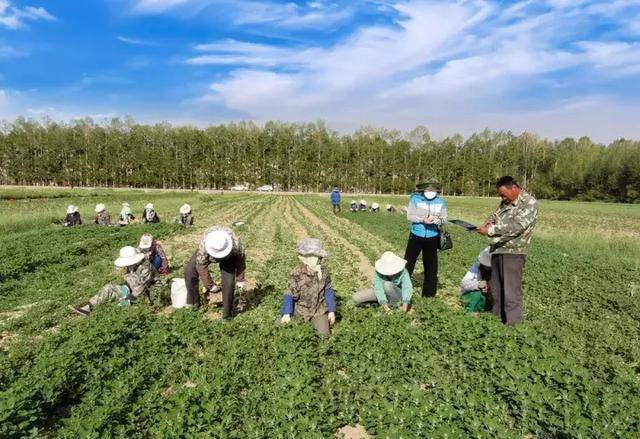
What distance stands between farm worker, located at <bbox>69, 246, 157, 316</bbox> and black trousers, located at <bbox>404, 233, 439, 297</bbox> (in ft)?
16.8

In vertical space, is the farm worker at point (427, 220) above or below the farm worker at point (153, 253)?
above

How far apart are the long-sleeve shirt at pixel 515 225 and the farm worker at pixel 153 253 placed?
289 inches

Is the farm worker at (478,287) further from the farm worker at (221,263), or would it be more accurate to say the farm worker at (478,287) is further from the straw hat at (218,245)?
the straw hat at (218,245)

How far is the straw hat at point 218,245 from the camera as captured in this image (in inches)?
268

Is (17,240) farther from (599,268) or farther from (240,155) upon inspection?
(240,155)

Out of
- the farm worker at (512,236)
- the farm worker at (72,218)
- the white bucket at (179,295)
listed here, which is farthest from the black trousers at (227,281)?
the farm worker at (72,218)

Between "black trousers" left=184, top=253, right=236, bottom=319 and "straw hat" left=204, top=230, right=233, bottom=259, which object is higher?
"straw hat" left=204, top=230, right=233, bottom=259

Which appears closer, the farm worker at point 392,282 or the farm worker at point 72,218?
the farm worker at point 392,282

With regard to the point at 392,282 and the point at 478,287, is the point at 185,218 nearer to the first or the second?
the point at 392,282

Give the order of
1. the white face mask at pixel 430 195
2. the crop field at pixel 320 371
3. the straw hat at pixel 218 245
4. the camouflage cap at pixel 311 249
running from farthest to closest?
the white face mask at pixel 430 195, the straw hat at pixel 218 245, the camouflage cap at pixel 311 249, the crop field at pixel 320 371

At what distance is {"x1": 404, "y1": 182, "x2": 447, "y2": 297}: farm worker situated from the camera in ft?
25.2

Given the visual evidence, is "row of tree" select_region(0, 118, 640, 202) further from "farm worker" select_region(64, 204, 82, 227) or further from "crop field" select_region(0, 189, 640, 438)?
"crop field" select_region(0, 189, 640, 438)

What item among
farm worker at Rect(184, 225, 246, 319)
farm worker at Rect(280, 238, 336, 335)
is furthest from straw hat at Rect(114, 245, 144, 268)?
farm worker at Rect(280, 238, 336, 335)

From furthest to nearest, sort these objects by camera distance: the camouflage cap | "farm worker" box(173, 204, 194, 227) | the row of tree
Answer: the row of tree
"farm worker" box(173, 204, 194, 227)
the camouflage cap
